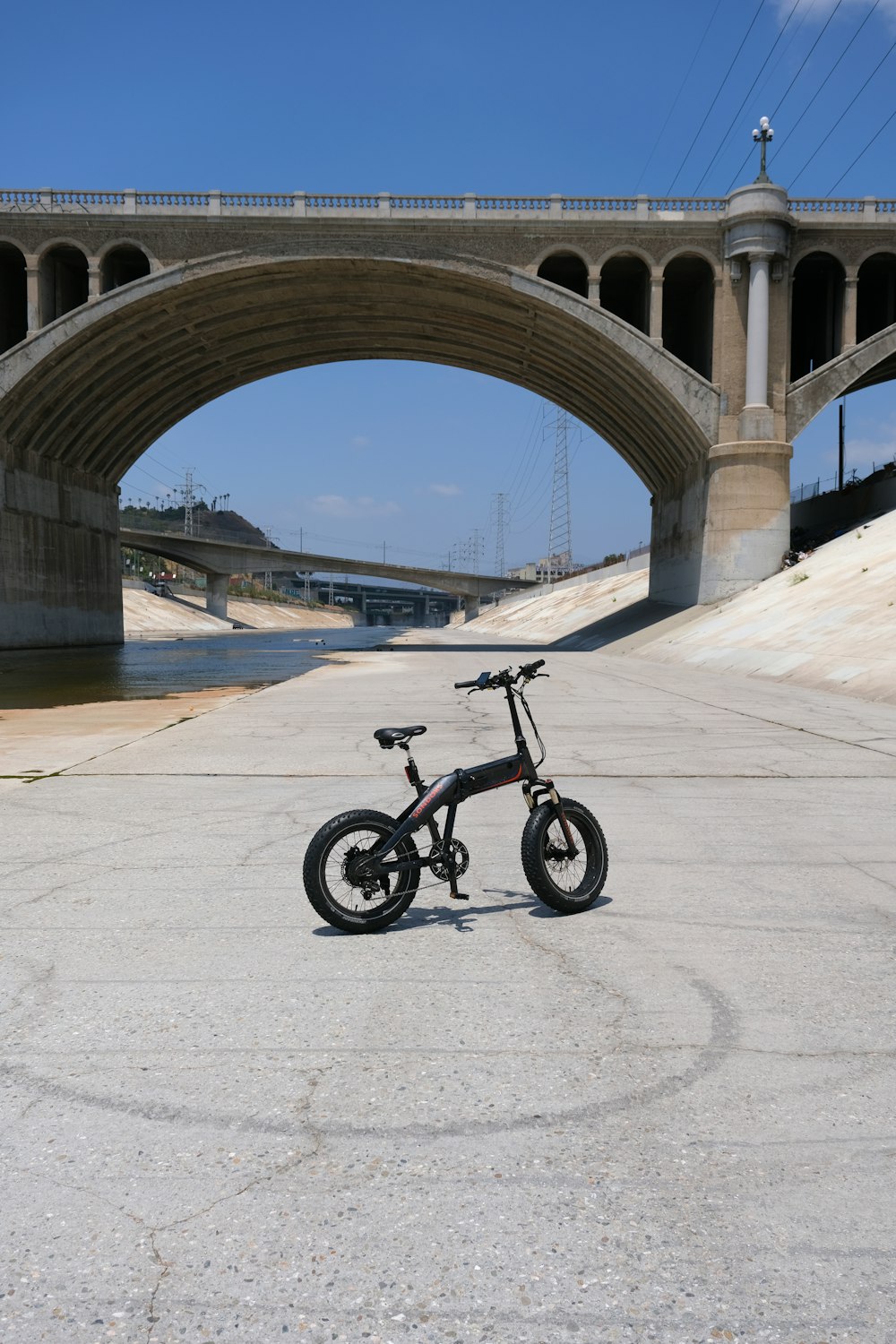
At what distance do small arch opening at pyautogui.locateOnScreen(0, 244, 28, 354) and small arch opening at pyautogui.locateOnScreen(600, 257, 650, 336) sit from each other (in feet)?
84.1

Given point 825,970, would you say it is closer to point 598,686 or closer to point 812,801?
point 812,801

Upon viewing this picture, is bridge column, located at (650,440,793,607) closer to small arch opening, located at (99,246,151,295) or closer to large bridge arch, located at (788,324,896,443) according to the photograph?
large bridge arch, located at (788,324,896,443)

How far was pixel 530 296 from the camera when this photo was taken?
1430 inches

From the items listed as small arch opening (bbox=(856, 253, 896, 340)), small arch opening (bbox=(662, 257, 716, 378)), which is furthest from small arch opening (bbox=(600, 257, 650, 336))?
small arch opening (bbox=(856, 253, 896, 340))

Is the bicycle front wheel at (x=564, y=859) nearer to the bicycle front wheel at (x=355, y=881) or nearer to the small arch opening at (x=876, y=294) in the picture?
the bicycle front wheel at (x=355, y=881)

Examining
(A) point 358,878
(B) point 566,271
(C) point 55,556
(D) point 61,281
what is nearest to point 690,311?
(B) point 566,271

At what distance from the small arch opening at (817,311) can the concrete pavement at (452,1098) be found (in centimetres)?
3724

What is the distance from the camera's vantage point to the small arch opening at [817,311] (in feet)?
123

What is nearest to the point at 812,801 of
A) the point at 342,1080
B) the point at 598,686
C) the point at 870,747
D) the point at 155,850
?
the point at 870,747

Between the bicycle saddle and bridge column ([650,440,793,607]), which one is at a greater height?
bridge column ([650,440,793,607])

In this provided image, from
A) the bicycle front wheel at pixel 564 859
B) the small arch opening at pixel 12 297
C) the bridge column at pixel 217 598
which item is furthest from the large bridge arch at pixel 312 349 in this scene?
the bridge column at pixel 217 598

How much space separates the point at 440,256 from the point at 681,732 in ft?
96.9

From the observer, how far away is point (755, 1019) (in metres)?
3.62

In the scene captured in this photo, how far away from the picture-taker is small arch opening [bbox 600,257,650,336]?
38.3 metres
